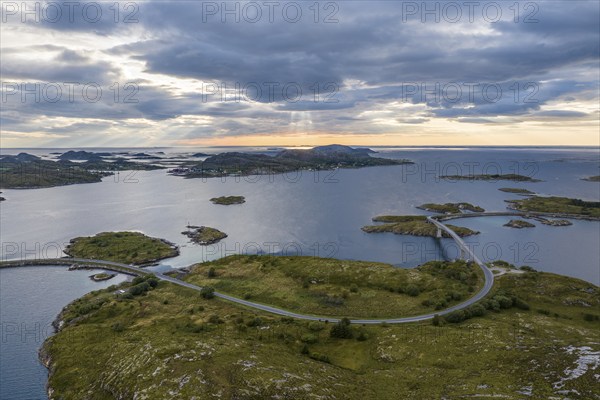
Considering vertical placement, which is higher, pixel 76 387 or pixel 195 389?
pixel 195 389

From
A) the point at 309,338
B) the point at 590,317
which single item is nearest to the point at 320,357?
the point at 309,338

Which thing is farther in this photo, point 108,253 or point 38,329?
point 108,253

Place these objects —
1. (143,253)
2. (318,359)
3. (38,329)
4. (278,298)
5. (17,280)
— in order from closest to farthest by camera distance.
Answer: (318,359), (38,329), (278,298), (17,280), (143,253)

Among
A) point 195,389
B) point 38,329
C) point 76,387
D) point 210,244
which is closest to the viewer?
point 195,389

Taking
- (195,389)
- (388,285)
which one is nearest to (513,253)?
(388,285)

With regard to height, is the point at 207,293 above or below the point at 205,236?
below

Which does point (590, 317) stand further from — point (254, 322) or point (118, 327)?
point (118, 327)

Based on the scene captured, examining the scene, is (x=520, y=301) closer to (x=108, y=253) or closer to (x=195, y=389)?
(x=195, y=389)

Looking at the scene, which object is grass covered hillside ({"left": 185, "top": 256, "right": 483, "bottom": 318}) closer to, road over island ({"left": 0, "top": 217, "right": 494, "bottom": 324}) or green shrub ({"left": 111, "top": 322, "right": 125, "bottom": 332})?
road over island ({"left": 0, "top": 217, "right": 494, "bottom": 324})
